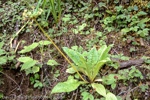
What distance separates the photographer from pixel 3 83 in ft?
6.63

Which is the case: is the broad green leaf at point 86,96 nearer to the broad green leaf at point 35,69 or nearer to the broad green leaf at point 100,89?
the broad green leaf at point 100,89

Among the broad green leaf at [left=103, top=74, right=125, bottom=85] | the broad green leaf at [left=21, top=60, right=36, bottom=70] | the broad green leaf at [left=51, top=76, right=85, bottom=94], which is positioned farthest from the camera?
the broad green leaf at [left=21, top=60, right=36, bottom=70]

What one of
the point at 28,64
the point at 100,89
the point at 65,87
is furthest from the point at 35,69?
the point at 100,89

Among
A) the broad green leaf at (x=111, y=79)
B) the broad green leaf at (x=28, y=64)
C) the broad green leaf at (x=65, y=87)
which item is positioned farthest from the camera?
the broad green leaf at (x=28, y=64)

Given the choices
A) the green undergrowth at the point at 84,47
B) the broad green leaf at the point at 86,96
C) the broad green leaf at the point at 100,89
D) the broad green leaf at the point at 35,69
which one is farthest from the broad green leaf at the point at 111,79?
the broad green leaf at the point at 35,69

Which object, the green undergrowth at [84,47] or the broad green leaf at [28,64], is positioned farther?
the broad green leaf at [28,64]

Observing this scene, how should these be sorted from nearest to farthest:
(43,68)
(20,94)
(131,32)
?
(20,94) → (43,68) → (131,32)

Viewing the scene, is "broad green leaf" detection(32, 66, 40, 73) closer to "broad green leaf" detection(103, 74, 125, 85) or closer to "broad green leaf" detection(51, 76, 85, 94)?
"broad green leaf" detection(51, 76, 85, 94)

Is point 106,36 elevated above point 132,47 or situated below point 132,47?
above

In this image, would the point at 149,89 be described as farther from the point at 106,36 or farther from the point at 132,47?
the point at 106,36

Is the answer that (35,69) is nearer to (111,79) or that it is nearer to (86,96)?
(86,96)

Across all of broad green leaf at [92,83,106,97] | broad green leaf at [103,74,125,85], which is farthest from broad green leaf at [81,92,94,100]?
broad green leaf at [103,74,125,85]

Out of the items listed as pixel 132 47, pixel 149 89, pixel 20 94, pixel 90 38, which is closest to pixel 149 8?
pixel 132 47

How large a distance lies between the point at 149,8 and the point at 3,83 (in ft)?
10.2
